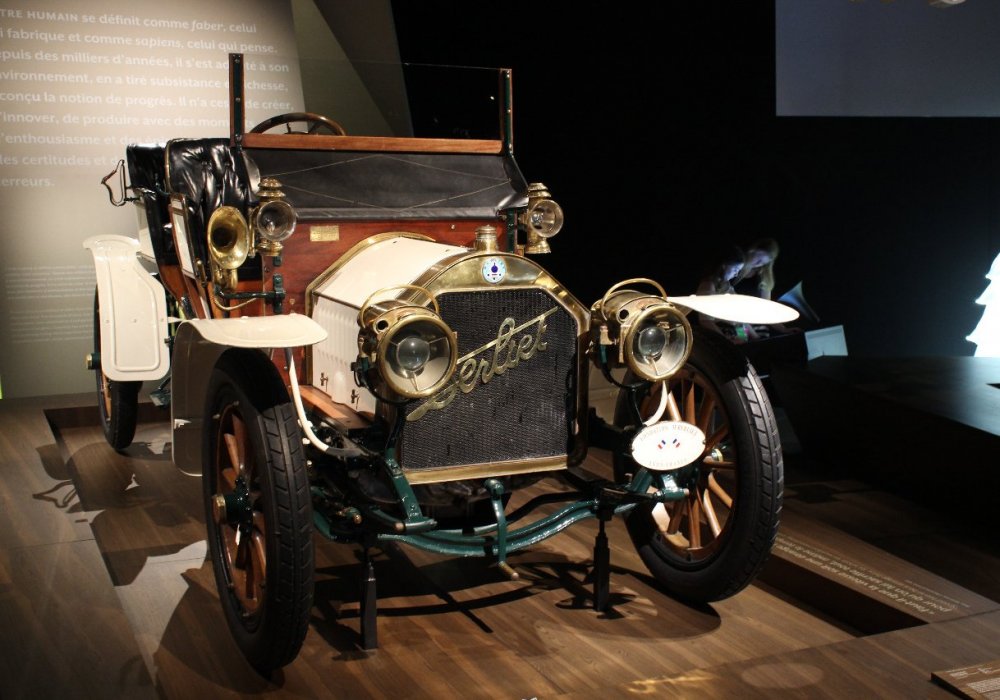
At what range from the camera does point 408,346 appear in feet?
8.18

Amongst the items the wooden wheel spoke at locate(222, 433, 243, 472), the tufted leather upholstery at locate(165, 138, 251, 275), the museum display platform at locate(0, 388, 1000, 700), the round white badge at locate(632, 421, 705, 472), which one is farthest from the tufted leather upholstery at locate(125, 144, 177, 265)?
the round white badge at locate(632, 421, 705, 472)

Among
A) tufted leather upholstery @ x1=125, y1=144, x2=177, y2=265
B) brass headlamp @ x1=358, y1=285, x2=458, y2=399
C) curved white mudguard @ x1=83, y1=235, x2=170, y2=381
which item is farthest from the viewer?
curved white mudguard @ x1=83, y1=235, x2=170, y2=381

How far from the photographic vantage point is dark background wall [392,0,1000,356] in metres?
Result: 5.23

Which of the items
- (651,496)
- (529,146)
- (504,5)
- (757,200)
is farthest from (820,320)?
(651,496)

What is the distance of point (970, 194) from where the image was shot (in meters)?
5.32

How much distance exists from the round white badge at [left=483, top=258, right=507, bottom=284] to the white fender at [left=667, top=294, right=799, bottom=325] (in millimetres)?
504

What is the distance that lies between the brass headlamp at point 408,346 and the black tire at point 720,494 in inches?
30.0

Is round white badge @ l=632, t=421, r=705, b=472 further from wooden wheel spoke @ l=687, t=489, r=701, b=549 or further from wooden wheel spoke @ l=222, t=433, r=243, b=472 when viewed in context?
wooden wheel spoke @ l=222, t=433, r=243, b=472

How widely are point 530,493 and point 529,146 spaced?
1.95 meters

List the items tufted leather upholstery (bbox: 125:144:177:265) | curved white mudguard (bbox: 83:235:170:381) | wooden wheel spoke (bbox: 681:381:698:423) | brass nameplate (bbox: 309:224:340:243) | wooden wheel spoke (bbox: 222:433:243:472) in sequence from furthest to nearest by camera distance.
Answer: curved white mudguard (bbox: 83:235:170:381)
tufted leather upholstery (bbox: 125:144:177:265)
brass nameplate (bbox: 309:224:340:243)
wooden wheel spoke (bbox: 681:381:698:423)
wooden wheel spoke (bbox: 222:433:243:472)

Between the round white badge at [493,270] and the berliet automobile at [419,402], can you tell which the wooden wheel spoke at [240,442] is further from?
the round white badge at [493,270]

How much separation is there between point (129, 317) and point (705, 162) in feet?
9.33

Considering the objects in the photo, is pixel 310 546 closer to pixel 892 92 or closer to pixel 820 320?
pixel 820 320

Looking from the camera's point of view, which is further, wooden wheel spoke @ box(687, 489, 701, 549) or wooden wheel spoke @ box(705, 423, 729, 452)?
wooden wheel spoke @ box(687, 489, 701, 549)
